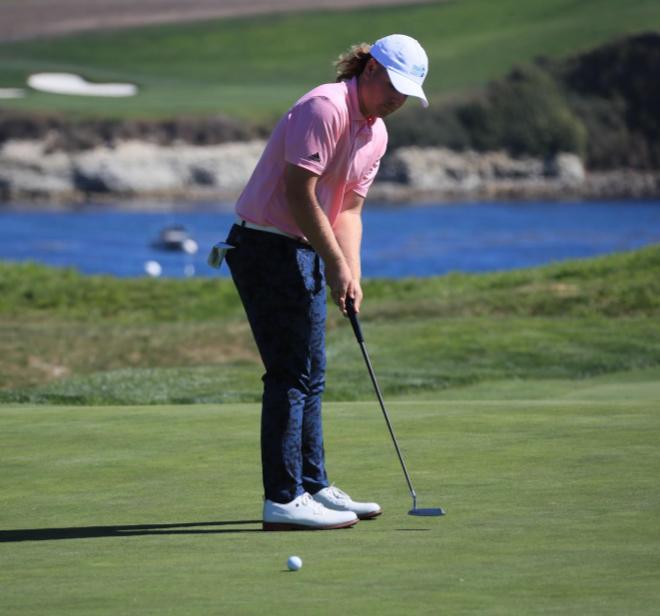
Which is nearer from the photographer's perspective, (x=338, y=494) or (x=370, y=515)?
(x=370, y=515)

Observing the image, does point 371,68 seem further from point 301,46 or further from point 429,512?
point 301,46

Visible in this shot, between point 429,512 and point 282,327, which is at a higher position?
point 282,327

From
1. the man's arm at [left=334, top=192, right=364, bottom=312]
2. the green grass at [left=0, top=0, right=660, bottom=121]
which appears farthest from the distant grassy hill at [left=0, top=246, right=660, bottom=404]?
the green grass at [left=0, top=0, right=660, bottom=121]

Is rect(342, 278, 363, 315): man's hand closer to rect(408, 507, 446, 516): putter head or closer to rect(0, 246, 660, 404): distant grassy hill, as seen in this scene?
rect(408, 507, 446, 516): putter head

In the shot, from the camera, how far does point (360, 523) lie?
19.2ft

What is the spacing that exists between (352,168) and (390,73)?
1.25 feet

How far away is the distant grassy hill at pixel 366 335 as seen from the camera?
42.9 ft

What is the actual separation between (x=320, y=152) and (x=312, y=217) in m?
0.22

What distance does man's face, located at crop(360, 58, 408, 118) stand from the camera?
5.91 m

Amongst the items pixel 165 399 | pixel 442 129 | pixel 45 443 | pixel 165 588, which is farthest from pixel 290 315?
pixel 442 129

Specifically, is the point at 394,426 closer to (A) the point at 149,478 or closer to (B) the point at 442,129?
(A) the point at 149,478

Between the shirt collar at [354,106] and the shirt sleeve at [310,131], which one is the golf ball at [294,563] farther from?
the shirt collar at [354,106]

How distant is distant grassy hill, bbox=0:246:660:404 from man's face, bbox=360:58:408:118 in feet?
20.0

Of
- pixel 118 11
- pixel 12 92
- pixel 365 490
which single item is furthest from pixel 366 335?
pixel 118 11
